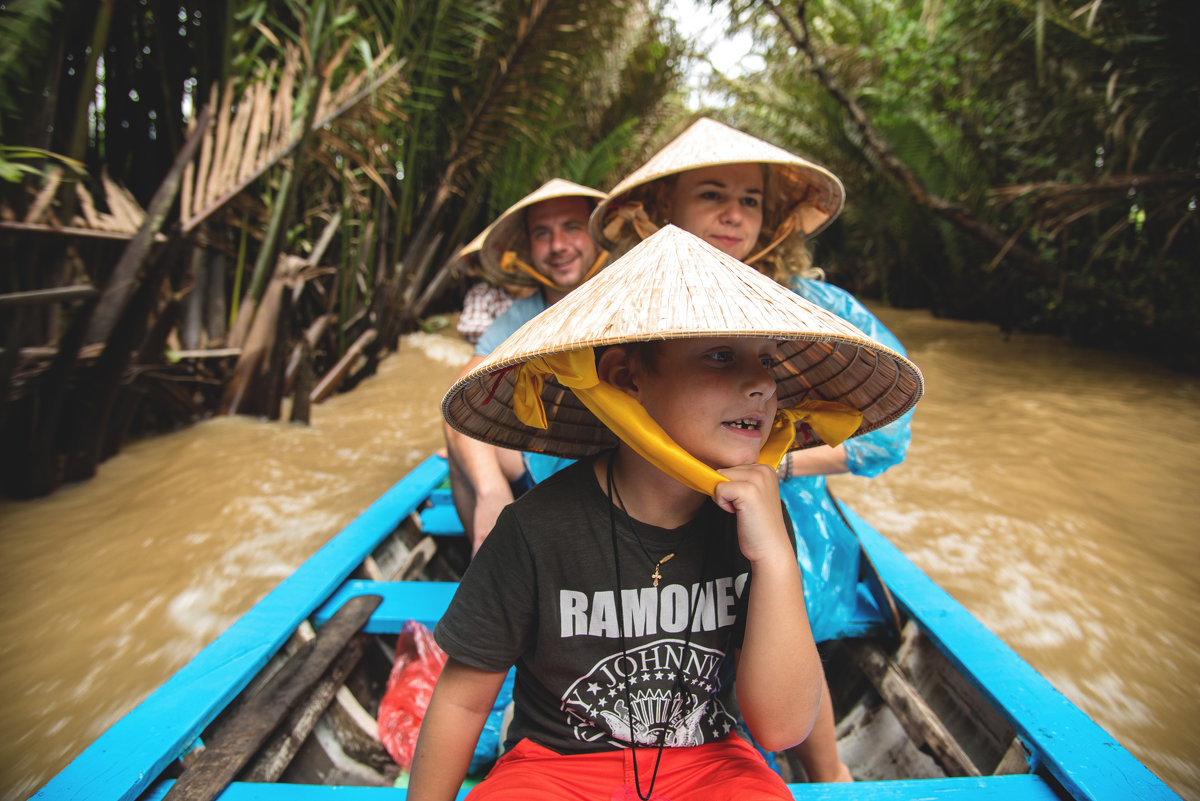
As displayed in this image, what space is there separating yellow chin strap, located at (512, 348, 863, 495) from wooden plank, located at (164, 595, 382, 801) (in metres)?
0.83

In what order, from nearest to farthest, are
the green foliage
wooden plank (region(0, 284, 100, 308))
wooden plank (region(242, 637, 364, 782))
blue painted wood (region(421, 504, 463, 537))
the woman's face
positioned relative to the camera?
wooden plank (region(242, 637, 364, 782))
the woman's face
wooden plank (region(0, 284, 100, 308))
blue painted wood (region(421, 504, 463, 537))
the green foliage

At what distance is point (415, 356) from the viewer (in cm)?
521

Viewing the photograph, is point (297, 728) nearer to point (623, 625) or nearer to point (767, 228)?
point (623, 625)

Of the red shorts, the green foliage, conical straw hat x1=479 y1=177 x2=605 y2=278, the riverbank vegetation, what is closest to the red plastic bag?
the red shorts

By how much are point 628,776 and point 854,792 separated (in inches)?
16.7

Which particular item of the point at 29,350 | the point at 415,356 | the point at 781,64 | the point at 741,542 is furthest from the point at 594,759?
the point at 781,64

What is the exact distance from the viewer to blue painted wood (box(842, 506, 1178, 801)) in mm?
994

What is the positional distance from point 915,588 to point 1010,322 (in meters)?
6.66

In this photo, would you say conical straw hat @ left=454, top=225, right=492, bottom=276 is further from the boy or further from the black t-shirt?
the black t-shirt

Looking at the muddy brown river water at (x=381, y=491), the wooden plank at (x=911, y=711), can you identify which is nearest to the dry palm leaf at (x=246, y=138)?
the muddy brown river water at (x=381, y=491)

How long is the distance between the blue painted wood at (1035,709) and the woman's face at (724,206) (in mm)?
968

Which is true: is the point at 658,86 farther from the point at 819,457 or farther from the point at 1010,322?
the point at 819,457

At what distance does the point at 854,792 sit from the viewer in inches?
39.6

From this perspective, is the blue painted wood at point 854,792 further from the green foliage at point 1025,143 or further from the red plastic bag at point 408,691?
the green foliage at point 1025,143
